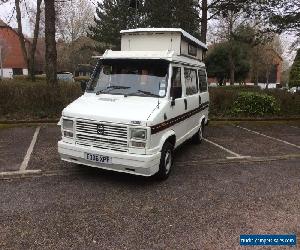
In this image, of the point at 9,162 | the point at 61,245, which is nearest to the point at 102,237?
the point at 61,245

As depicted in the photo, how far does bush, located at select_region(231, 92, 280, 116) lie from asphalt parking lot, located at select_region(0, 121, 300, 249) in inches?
232

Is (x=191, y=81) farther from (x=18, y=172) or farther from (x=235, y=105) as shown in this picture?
(x=235, y=105)

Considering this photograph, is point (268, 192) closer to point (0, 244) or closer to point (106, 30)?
point (0, 244)

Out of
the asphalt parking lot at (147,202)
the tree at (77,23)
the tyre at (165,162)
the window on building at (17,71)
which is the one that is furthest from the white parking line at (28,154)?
the window on building at (17,71)

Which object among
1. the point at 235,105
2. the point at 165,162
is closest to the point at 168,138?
the point at 165,162

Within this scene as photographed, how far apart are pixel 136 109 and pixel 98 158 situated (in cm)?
112

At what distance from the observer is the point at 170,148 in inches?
273

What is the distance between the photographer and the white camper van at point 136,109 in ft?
19.7

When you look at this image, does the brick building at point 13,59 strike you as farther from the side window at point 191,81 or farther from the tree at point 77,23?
the side window at point 191,81

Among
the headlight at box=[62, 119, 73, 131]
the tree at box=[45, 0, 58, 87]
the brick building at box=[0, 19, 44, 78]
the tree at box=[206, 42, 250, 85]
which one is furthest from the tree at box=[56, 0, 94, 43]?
the headlight at box=[62, 119, 73, 131]

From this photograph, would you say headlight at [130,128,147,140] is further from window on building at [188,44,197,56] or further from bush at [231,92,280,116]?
bush at [231,92,280,116]

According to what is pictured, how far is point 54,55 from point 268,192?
10.4 metres

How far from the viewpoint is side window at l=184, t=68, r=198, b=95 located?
797 cm

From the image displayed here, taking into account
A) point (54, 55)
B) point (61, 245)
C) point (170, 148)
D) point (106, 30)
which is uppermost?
point (106, 30)
